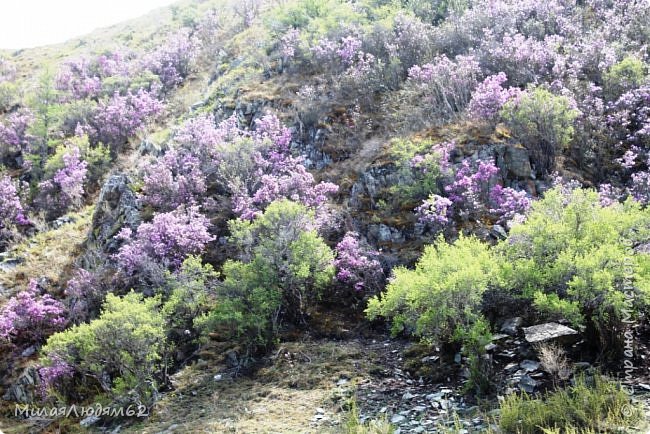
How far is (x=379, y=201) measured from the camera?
13617mm

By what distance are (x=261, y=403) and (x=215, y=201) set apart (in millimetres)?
7614

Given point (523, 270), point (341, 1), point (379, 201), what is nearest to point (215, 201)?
point (379, 201)

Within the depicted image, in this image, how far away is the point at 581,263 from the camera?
23.5 ft

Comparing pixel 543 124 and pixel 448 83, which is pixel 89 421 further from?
pixel 448 83

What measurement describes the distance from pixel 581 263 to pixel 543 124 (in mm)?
7132

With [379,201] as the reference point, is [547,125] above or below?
above

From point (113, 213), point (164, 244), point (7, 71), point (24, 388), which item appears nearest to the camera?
point (24, 388)

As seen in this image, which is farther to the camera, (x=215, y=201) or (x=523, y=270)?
(x=215, y=201)

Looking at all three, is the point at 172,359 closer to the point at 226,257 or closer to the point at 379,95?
the point at 226,257

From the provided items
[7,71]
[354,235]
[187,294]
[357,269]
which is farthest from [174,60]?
[357,269]

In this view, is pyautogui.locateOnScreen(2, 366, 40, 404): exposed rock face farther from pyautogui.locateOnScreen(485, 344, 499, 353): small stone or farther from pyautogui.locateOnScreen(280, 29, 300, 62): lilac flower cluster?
pyautogui.locateOnScreen(280, 29, 300, 62): lilac flower cluster

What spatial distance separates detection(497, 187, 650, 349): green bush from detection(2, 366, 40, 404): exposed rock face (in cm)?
1146

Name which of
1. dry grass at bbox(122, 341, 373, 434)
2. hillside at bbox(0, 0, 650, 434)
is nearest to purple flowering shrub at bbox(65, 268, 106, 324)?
hillside at bbox(0, 0, 650, 434)

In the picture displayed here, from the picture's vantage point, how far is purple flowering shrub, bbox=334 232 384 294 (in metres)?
11.5
